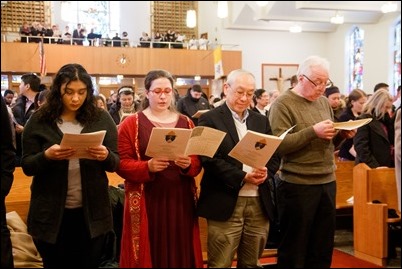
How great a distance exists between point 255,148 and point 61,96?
962 mm

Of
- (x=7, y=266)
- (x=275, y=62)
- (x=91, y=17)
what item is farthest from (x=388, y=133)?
(x=91, y=17)

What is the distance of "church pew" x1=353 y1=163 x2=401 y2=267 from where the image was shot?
13.6 ft

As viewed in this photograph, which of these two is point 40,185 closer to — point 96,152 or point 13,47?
point 96,152

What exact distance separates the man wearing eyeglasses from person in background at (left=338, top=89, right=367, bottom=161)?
2.28m

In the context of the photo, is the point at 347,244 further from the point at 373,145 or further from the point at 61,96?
the point at 61,96

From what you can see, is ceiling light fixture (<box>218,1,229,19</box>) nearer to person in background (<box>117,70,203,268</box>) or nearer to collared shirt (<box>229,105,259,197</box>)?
collared shirt (<box>229,105,259,197</box>)

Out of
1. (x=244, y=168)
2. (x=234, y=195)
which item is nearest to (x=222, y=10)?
(x=244, y=168)

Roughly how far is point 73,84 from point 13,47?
1259 centimetres

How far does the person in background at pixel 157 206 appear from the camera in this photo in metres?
2.53

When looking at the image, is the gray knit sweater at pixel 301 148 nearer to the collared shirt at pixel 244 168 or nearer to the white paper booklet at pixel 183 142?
the collared shirt at pixel 244 168

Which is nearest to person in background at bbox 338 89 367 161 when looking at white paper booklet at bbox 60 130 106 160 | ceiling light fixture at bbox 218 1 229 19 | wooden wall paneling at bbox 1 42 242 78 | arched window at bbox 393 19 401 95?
white paper booklet at bbox 60 130 106 160

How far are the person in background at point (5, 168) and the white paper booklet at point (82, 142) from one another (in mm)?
213

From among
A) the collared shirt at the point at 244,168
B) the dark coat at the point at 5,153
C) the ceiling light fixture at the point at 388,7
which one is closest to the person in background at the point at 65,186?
the dark coat at the point at 5,153

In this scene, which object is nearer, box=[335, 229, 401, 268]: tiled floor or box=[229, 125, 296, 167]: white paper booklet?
box=[229, 125, 296, 167]: white paper booklet
